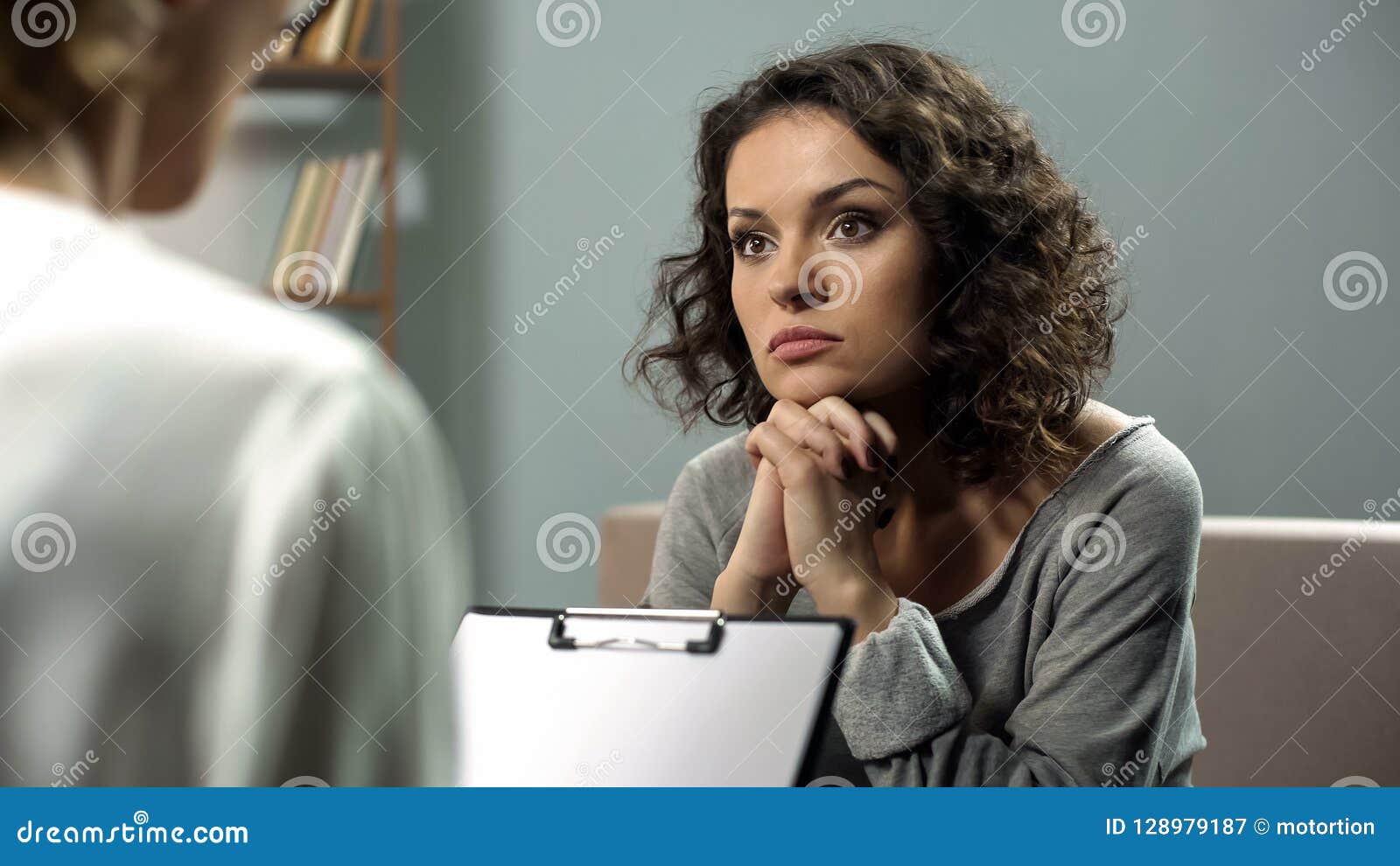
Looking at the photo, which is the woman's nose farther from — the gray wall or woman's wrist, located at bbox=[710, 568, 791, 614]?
the gray wall

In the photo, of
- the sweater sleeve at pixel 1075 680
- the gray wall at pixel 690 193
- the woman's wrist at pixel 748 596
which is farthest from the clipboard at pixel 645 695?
the gray wall at pixel 690 193

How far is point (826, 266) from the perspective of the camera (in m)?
1.24

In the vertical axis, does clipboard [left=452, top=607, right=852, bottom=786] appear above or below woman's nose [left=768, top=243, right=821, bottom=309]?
below

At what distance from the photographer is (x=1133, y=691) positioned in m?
1.08

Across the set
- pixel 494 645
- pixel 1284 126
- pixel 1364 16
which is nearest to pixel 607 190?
pixel 1284 126

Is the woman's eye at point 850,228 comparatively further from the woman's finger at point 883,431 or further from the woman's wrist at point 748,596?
the woman's wrist at point 748,596

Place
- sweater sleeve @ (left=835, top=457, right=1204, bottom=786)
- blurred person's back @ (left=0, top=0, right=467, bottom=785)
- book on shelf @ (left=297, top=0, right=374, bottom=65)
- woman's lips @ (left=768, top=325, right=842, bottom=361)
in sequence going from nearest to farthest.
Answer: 1. blurred person's back @ (left=0, top=0, right=467, bottom=785)
2. sweater sleeve @ (left=835, top=457, right=1204, bottom=786)
3. woman's lips @ (left=768, top=325, right=842, bottom=361)
4. book on shelf @ (left=297, top=0, right=374, bottom=65)

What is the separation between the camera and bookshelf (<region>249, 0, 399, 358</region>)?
2.21m

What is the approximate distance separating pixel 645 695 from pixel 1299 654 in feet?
3.37

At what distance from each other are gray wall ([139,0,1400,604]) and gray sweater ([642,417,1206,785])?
0.98 metres

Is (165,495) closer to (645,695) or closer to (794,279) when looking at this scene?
(645,695)

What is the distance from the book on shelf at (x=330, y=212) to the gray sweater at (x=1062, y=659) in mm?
1355

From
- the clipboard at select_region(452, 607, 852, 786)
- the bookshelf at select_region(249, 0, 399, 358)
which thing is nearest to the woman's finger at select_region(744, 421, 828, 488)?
the clipboard at select_region(452, 607, 852, 786)

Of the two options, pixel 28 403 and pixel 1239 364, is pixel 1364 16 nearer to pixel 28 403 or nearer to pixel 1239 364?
pixel 1239 364
